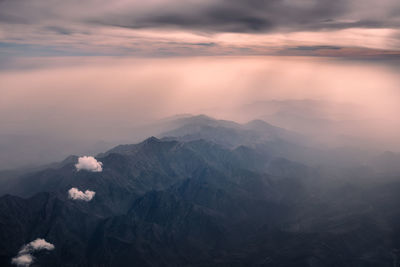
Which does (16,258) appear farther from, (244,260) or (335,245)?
(335,245)

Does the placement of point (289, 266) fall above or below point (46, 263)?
above

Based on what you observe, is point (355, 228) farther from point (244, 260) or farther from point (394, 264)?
point (244, 260)

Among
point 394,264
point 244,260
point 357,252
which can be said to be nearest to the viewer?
point 394,264

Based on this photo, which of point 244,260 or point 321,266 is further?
point 244,260

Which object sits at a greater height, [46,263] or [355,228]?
[355,228]

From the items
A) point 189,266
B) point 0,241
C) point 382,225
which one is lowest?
point 189,266

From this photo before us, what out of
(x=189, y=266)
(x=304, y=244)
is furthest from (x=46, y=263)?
(x=304, y=244)

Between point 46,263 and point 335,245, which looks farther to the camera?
point 46,263

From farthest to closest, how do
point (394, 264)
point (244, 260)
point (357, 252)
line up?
point (244, 260)
point (357, 252)
point (394, 264)

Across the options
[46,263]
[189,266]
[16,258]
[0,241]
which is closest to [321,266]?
[189,266]
